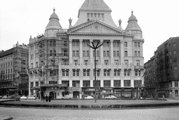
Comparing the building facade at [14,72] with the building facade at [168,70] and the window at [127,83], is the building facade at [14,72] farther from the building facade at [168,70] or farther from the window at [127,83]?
the building facade at [168,70]

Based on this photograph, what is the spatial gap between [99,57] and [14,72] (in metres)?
53.4

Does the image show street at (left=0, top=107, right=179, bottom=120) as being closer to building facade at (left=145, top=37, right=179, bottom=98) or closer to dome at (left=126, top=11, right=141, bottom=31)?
building facade at (left=145, top=37, right=179, bottom=98)

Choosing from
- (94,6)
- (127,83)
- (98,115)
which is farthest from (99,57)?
(98,115)

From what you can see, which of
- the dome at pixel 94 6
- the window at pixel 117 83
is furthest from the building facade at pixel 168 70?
the dome at pixel 94 6

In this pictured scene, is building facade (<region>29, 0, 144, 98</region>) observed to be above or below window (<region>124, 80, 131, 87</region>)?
above

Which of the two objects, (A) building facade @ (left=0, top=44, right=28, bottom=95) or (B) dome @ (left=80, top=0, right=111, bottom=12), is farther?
(A) building facade @ (left=0, top=44, right=28, bottom=95)

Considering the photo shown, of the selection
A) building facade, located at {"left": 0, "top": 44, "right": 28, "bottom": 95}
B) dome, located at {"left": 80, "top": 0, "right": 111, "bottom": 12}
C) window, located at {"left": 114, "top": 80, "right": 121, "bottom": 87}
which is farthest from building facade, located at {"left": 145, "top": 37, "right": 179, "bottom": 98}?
building facade, located at {"left": 0, "top": 44, "right": 28, "bottom": 95}

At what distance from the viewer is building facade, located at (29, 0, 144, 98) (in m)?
113

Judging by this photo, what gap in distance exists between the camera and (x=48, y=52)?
120 metres

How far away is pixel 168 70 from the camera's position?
414 ft

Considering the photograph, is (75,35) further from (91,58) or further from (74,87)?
(74,87)

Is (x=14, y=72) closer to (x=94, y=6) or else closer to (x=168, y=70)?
(x=94, y=6)

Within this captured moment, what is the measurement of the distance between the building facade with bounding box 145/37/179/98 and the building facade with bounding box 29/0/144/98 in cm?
1278

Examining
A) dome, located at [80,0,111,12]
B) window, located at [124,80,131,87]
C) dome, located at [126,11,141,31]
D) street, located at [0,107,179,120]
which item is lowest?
street, located at [0,107,179,120]
